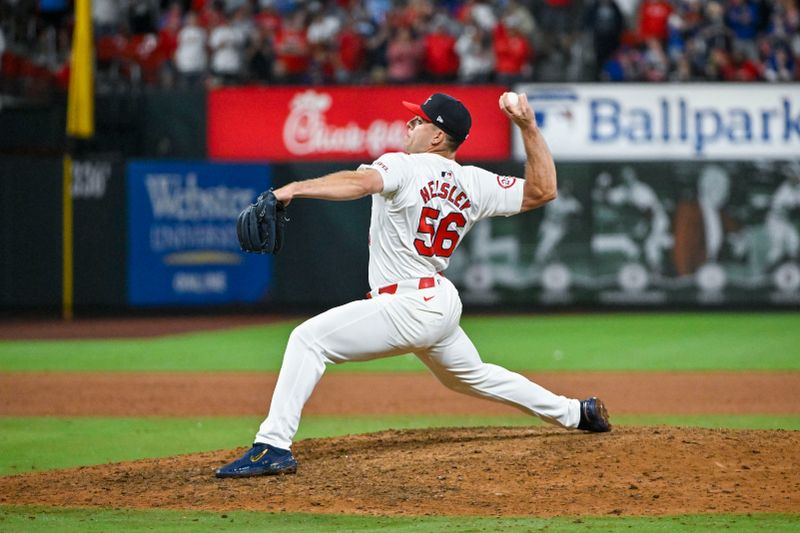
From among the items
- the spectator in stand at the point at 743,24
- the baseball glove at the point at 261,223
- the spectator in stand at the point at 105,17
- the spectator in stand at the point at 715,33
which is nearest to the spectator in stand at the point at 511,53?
the spectator in stand at the point at 715,33

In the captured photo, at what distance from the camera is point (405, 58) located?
1925cm

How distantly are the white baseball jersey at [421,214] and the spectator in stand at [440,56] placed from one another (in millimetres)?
A: 12749

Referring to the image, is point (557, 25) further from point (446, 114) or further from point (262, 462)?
point (262, 462)

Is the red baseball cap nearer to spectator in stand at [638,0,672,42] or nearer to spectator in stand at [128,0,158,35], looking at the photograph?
spectator in stand at [638,0,672,42]

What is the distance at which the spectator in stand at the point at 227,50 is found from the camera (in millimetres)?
19438

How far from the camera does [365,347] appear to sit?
643 centimetres

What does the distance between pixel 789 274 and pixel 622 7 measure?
5050 millimetres

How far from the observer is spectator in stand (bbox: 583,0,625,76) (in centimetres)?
1911

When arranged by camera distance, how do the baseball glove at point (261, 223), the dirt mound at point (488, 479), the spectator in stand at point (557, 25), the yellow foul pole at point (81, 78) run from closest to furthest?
the baseball glove at point (261, 223) → the dirt mound at point (488, 479) → the yellow foul pole at point (81, 78) → the spectator in stand at point (557, 25)

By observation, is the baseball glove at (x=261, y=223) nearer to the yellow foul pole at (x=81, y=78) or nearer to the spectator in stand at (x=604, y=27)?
the yellow foul pole at (x=81, y=78)

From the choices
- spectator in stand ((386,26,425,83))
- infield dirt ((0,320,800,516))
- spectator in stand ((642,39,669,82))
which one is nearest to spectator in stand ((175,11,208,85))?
spectator in stand ((386,26,425,83))

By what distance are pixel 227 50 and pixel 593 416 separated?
13614 millimetres

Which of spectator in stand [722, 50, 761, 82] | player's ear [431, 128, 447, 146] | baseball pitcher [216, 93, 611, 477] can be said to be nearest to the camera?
baseball pitcher [216, 93, 611, 477]

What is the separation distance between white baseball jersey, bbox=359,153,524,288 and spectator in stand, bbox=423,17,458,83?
12749mm
